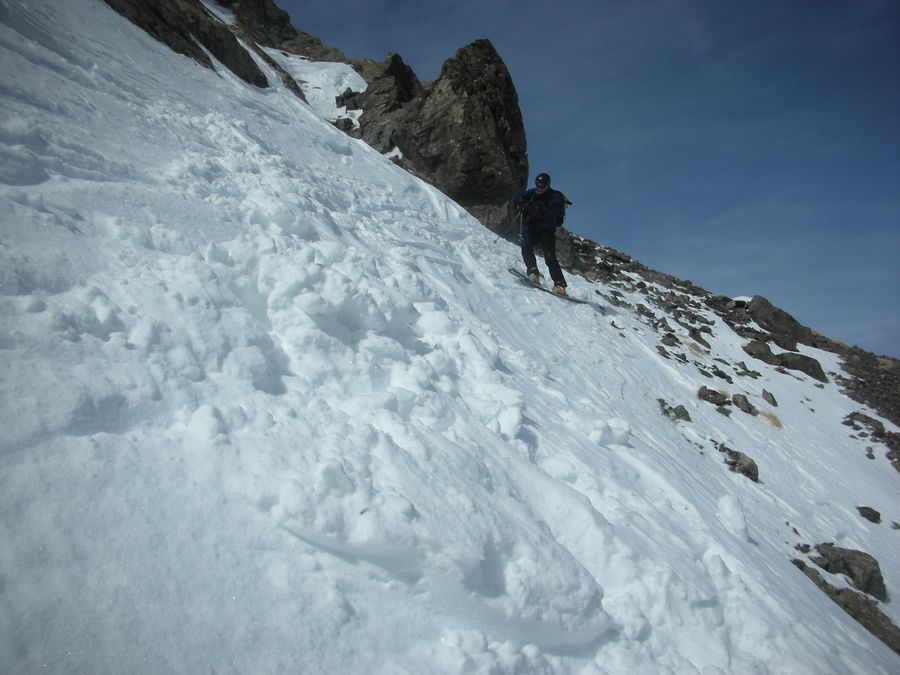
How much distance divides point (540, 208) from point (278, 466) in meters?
9.15

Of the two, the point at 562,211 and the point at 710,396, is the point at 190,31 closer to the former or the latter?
the point at 562,211

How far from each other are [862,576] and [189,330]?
8.61 meters

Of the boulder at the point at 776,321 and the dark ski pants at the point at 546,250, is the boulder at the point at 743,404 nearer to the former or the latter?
the dark ski pants at the point at 546,250

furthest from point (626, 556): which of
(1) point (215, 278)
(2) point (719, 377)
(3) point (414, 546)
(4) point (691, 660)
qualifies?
(2) point (719, 377)

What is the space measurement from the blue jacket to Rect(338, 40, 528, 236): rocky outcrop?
4.84 metres

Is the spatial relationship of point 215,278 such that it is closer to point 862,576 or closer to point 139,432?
point 139,432

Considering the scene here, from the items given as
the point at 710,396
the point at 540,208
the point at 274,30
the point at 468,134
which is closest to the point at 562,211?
the point at 540,208

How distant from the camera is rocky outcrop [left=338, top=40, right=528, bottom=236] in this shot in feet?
51.9

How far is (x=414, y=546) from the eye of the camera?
2.29 m

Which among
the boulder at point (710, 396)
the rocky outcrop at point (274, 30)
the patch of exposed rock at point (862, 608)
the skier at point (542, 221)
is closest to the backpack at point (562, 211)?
the skier at point (542, 221)

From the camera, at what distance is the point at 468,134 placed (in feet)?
53.1

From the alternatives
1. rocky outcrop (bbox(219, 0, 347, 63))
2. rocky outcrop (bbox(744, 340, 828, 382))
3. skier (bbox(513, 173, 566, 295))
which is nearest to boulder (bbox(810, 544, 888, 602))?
skier (bbox(513, 173, 566, 295))

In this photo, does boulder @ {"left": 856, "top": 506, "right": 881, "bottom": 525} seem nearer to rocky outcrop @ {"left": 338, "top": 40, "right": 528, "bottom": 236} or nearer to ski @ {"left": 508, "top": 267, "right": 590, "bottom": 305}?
ski @ {"left": 508, "top": 267, "right": 590, "bottom": 305}

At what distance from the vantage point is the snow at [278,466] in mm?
1805
